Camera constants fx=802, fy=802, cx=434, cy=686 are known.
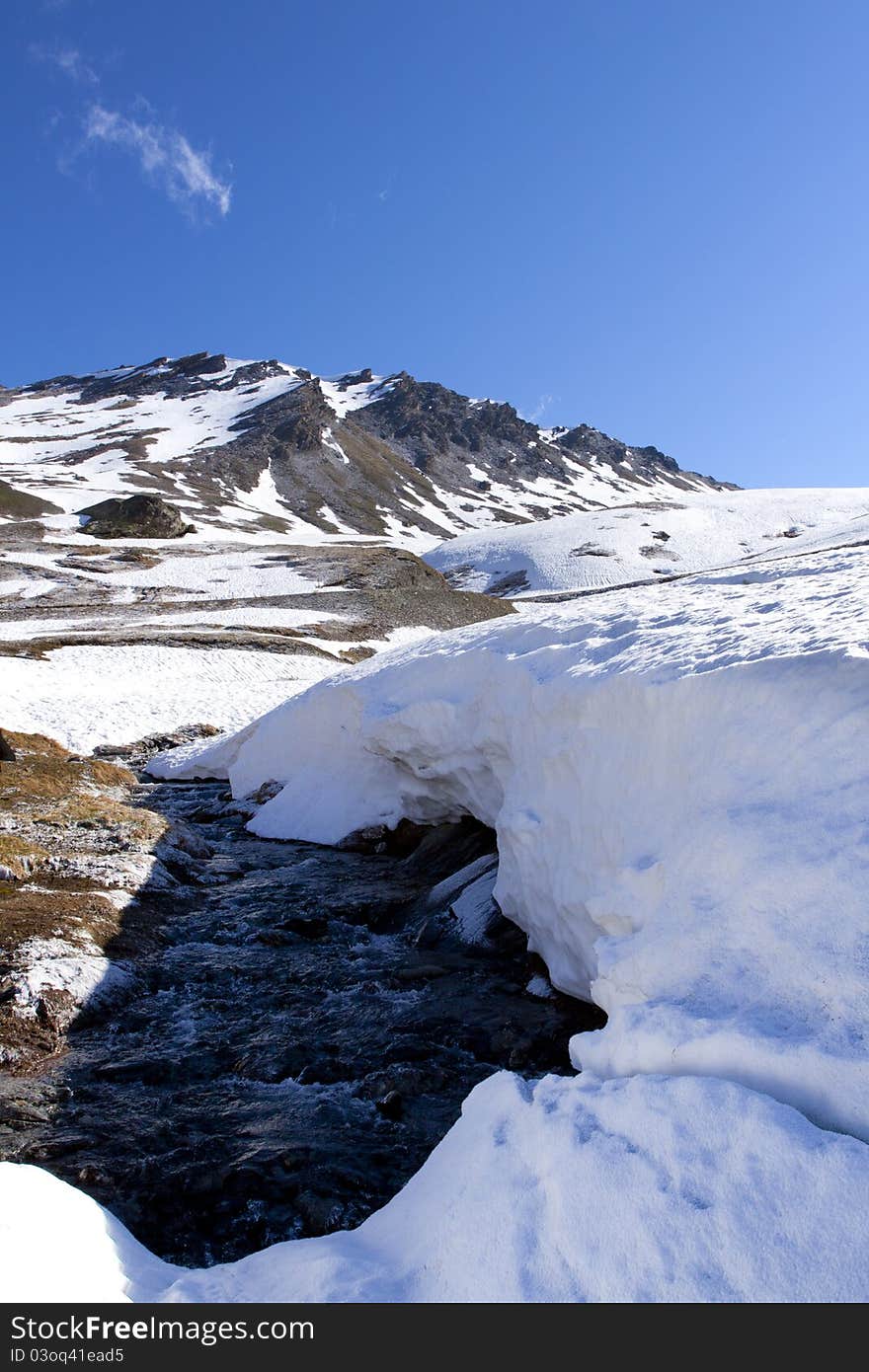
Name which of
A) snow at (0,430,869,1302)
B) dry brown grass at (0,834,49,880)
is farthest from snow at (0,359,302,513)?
snow at (0,430,869,1302)

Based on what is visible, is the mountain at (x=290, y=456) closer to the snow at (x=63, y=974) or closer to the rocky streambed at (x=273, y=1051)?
the rocky streambed at (x=273, y=1051)

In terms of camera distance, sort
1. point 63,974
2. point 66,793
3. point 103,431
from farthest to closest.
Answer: point 103,431, point 66,793, point 63,974

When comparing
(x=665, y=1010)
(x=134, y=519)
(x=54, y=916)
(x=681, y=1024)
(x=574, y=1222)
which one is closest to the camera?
(x=574, y=1222)

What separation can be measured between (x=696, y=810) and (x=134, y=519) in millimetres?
73237

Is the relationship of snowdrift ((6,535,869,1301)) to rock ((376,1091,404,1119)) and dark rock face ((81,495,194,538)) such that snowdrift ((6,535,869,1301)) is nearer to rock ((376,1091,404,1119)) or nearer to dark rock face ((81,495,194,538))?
rock ((376,1091,404,1119))

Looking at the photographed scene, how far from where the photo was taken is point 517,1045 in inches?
343

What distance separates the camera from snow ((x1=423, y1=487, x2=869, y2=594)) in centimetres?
7138

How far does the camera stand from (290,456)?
13150 cm

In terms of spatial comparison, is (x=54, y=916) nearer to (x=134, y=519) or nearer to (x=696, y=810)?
(x=696, y=810)

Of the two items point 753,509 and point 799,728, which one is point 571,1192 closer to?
point 799,728

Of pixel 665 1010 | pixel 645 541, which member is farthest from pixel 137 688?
pixel 645 541

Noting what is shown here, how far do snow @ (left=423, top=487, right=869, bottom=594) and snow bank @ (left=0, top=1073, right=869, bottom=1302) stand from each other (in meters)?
62.0

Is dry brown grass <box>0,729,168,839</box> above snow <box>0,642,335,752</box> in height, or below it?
below

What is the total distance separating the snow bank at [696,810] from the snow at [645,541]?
180 feet
